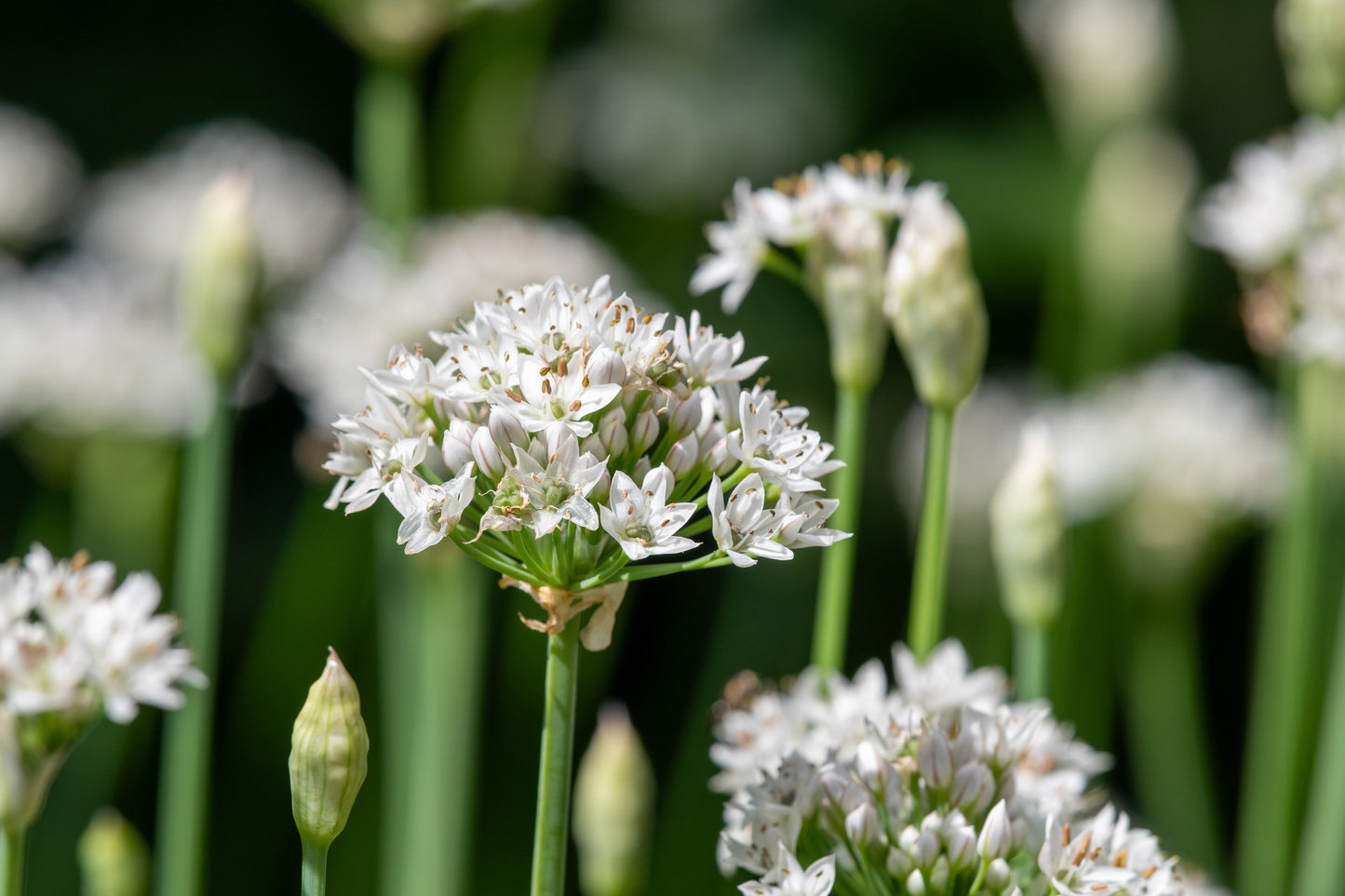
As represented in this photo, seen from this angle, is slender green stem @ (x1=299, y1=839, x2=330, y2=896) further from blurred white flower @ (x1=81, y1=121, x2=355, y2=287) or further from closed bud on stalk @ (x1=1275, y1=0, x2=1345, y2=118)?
blurred white flower @ (x1=81, y1=121, x2=355, y2=287)

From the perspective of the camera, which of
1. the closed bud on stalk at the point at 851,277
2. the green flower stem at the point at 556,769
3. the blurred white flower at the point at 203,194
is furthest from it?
the blurred white flower at the point at 203,194

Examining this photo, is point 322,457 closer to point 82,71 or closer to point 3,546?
point 3,546

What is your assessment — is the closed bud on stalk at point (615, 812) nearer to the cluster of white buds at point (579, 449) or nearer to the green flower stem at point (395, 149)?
the cluster of white buds at point (579, 449)

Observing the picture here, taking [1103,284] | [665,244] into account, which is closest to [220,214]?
[1103,284]

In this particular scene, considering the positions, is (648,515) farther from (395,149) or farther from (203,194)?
(203,194)

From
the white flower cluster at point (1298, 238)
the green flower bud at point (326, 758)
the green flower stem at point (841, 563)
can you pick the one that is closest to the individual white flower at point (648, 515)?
the green flower bud at point (326, 758)
